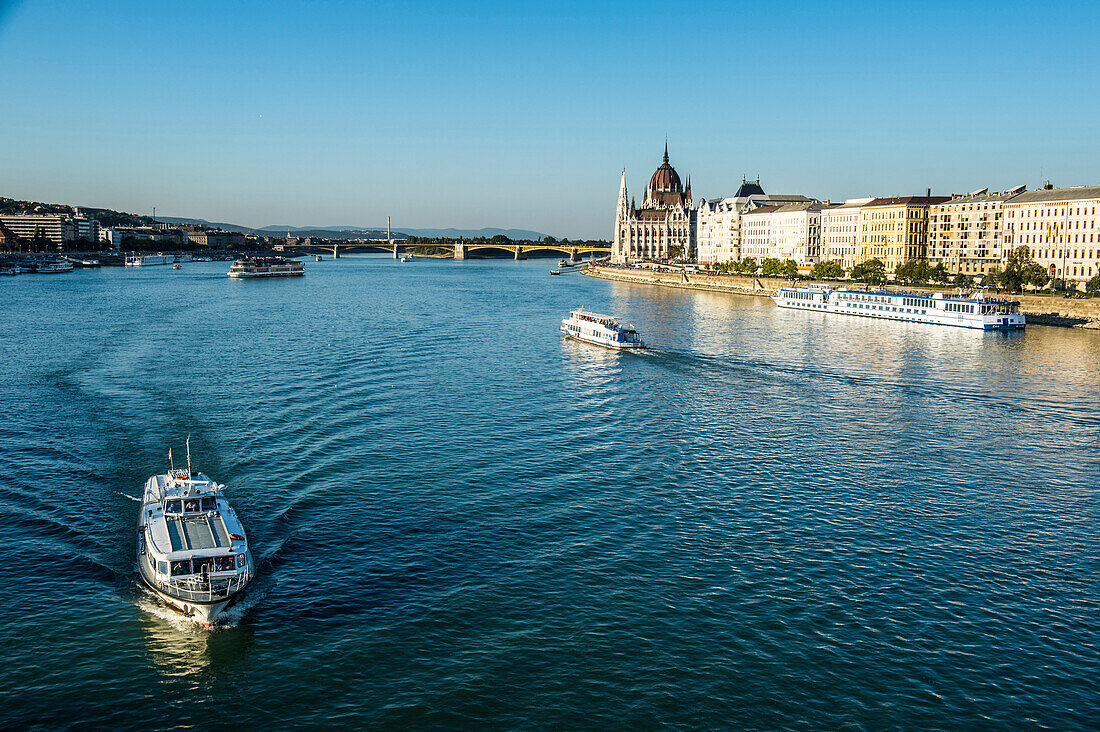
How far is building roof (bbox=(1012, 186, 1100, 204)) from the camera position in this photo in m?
75.6

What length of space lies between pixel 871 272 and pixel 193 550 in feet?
288

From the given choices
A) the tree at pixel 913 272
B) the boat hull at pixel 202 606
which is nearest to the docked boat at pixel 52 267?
the tree at pixel 913 272

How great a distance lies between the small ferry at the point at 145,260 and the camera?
16350 centimetres

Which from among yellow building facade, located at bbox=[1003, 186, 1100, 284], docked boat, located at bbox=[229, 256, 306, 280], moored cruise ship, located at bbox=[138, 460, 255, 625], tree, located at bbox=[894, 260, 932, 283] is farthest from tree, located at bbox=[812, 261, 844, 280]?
moored cruise ship, located at bbox=[138, 460, 255, 625]

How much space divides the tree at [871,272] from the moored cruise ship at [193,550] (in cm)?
8300

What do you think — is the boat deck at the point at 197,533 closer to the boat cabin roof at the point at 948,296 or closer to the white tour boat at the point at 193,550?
the white tour boat at the point at 193,550

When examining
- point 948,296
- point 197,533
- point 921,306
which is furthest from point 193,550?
point 948,296

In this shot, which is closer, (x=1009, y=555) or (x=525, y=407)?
(x=1009, y=555)

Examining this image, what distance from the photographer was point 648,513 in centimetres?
2123

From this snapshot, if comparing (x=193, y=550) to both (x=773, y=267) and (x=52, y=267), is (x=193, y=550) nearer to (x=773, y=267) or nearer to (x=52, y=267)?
(x=773, y=267)

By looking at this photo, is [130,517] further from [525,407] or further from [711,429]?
[711,429]

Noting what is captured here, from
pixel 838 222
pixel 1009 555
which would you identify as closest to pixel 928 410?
pixel 1009 555

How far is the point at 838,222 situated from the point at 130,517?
350 feet

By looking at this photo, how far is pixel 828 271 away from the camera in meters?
100
